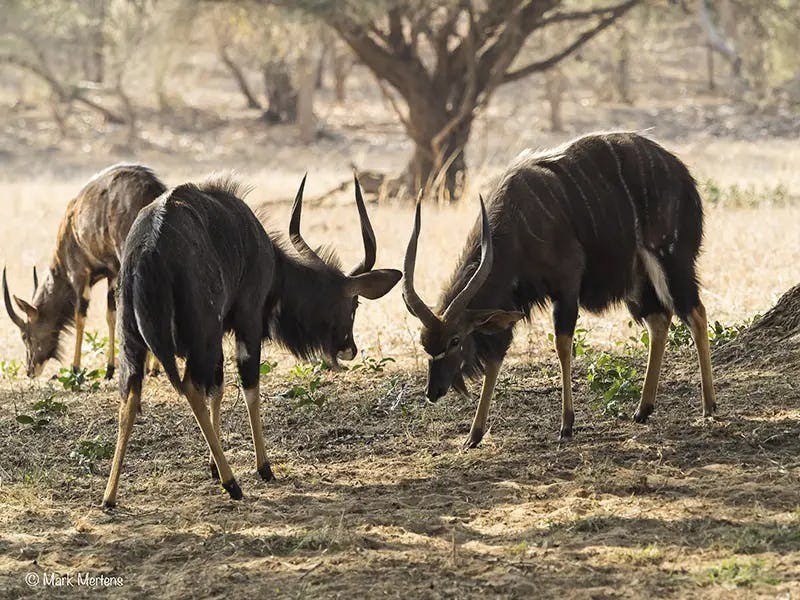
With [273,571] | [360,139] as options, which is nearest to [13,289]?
[273,571]

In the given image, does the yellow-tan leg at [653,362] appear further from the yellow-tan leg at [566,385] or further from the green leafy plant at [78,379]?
the green leafy plant at [78,379]

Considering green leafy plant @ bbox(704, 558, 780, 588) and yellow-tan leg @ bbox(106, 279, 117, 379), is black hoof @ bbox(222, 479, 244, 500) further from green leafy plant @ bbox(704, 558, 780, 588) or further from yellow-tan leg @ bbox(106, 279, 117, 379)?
yellow-tan leg @ bbox(106, 279, 117, 379)

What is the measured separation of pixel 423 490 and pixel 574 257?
1373 millimetres

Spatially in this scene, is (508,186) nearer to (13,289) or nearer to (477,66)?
(13,289)

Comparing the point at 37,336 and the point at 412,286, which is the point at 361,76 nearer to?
the point at 37,336

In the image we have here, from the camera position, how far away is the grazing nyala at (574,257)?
18.1 feet

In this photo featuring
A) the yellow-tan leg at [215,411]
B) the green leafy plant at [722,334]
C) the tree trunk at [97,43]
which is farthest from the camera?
the tree trunk at [97,43]

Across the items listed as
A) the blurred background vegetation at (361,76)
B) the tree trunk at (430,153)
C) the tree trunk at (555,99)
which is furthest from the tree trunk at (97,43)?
the tree trunk at (430,153)

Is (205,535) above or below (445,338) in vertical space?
below

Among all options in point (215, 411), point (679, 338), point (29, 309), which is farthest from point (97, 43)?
point (215, 411)

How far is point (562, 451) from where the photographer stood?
5410 mm

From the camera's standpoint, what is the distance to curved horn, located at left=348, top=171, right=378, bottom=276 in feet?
18.9

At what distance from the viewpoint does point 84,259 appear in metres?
8.65

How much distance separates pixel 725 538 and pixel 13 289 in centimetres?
922
